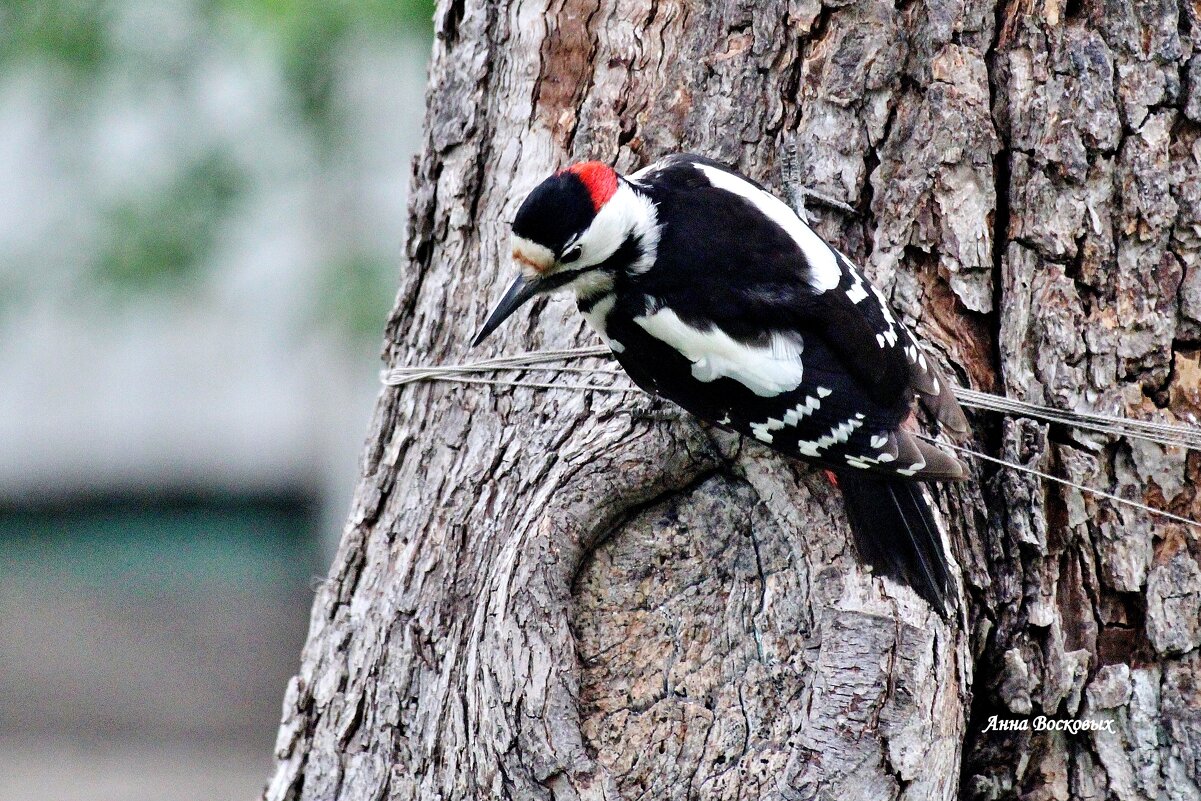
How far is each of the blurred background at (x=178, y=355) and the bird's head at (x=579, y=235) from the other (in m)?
2.68

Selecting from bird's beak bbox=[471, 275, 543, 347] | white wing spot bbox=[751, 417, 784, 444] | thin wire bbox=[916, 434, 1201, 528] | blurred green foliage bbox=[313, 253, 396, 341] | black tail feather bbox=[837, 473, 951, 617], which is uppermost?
blurred green foliage bbox=[313, 253, 396, 341]

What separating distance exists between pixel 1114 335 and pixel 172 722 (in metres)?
5.42

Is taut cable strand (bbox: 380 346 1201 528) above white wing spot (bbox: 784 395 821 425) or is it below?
above

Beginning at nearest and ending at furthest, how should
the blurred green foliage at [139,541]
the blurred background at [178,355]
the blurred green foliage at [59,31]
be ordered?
the blurred green foliage at [59,31], the blurred background at [178,355], the blurred green foliage at [139,541]

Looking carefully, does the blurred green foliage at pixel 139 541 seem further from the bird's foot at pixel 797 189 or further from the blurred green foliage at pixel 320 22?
the bird's foot at pixel 797 189

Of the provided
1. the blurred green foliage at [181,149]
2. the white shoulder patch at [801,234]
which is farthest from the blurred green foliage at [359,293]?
the white shoulder patch at [801,234]

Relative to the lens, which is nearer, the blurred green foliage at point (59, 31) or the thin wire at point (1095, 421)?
the thin wire at point (1095, 421)

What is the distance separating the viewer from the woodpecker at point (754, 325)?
1.81m

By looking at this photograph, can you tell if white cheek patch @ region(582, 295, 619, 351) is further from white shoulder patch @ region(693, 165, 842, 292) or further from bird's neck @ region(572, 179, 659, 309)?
white shoulder patch @ region(693, 165, 842, 292)

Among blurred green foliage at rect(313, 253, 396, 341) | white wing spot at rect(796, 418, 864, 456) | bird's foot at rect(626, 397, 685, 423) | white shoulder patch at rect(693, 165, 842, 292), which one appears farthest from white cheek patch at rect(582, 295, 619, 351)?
blurred green foliage at rect(313, 253, 396, 341)

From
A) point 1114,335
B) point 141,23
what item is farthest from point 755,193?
point 141,23

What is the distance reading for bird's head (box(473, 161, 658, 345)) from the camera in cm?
184

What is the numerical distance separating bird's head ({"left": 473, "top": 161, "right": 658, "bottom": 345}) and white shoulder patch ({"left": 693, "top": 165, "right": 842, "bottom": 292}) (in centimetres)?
16

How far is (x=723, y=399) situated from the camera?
1846 millimetres
